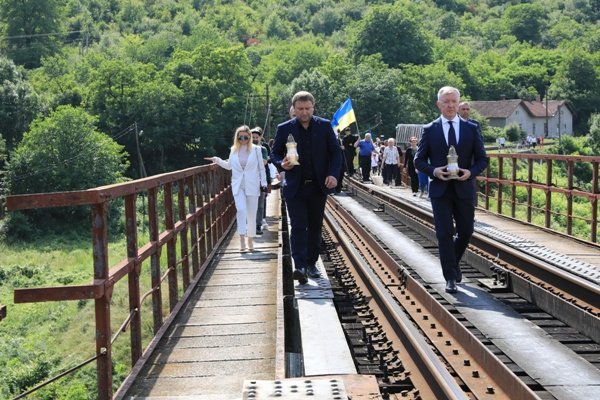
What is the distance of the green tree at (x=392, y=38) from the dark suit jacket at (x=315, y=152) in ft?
415

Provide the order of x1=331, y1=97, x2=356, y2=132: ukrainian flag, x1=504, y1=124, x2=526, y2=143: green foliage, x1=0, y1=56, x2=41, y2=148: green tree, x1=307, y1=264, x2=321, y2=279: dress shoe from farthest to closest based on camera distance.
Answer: x1=504, y1=124, x2=526, y2=143: green foliage
x1=0, y1=56, x2=41, y2=148: green tree
x1=331, y1=97, x2=356, y2=132: ukrainian flag
x1=307, y1=264, x2=321, y2=279: dress shoe

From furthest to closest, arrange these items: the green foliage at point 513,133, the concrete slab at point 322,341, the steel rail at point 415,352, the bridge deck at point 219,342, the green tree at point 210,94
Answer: the green foliage at point 513,133 < the green tree at point 210,94 < the concrete slab at point 322,341 < the bridge deck at point 219,342 < the steel rail at point 415,352

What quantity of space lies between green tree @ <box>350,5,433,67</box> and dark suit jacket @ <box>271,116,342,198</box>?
4986 inches

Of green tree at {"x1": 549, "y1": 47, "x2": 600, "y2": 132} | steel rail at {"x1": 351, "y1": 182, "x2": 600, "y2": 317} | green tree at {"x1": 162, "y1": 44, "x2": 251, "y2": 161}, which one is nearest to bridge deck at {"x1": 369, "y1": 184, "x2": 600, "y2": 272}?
steel rail at {"x1": 351, "y1": 182, "x2": 600, "y2": 317}

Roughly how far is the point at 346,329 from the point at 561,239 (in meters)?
6.72

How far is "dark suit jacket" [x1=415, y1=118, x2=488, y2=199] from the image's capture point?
8.62 metres

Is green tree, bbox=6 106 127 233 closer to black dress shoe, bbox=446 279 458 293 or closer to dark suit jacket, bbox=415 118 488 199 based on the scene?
black dress shoe, bbox=446 279 458 293

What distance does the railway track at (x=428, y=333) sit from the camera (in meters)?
5.59

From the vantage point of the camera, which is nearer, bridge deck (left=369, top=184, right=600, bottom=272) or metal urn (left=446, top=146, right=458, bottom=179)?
metal urn (left=446, top=146, right=458, bottom=179)

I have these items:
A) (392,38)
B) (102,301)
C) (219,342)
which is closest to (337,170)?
(219,342)

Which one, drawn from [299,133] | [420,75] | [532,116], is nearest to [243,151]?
[299,133]

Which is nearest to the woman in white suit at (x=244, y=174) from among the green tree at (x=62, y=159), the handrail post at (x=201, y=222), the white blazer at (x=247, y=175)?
the white blazer at (x=247, y=175)

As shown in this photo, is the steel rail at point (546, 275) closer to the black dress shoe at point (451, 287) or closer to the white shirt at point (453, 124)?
the black dress shoe at point (451, 287)

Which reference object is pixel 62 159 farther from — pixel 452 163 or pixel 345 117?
pixel 452 163
